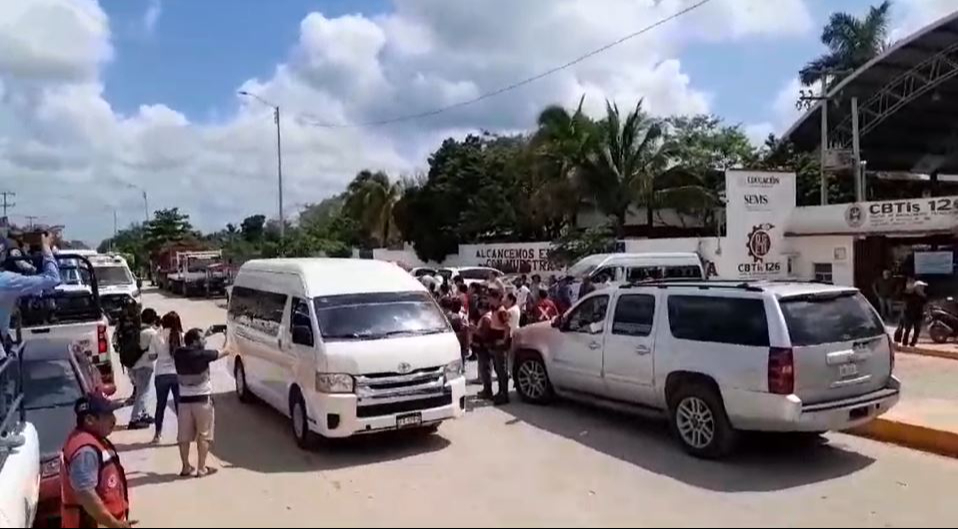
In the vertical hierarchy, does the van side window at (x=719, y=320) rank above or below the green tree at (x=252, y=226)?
below

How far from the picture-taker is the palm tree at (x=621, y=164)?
34.0 m

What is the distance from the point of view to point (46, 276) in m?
6.89

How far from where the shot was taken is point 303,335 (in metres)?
9.40

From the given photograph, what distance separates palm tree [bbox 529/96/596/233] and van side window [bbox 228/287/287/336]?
23201 millimetres

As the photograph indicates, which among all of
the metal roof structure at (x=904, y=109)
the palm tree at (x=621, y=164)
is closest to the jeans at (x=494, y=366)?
the palm tree at (x=621, y=164)

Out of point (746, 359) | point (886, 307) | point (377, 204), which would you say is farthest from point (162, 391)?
point (377, 204)

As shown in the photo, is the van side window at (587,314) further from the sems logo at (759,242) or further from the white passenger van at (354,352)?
the sems logo at (759,242)

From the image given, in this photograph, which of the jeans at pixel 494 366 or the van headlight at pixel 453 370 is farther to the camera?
the jeans at pixel 494 366

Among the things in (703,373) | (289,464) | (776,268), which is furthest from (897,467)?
(776,268)

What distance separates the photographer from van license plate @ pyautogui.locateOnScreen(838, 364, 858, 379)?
798 cm

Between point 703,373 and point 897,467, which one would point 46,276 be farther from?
point 897,467

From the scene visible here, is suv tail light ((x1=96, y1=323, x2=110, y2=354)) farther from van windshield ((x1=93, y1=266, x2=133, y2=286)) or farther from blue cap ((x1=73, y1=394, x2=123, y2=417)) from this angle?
van windshield ((x1=93, y1=266, x2=133, y2=286))

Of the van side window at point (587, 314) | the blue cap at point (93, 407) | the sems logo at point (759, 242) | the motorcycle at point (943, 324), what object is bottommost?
the motorcycle at point (943, 324)

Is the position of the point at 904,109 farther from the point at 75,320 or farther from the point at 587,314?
the point at 75,320
